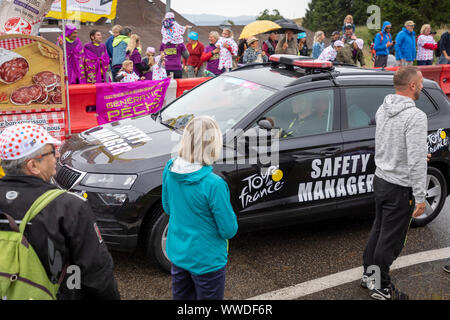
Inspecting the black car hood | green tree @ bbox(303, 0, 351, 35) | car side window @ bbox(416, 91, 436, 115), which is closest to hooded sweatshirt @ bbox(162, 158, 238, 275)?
the black car hood

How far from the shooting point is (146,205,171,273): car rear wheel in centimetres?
424

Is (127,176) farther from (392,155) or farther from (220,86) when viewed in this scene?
(392,155)

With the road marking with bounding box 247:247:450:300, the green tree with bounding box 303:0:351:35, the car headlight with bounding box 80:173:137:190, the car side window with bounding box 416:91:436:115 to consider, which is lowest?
the road marking with bounding box 247:247:450:300

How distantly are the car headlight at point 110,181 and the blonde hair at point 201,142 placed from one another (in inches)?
53.7

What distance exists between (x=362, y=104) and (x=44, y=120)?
4.60m

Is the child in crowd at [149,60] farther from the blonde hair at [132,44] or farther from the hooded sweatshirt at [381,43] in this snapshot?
the hooded sweatshirt at [381,43]

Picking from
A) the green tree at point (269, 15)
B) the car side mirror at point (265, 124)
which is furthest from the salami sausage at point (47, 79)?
the green tree at point (269, 15)

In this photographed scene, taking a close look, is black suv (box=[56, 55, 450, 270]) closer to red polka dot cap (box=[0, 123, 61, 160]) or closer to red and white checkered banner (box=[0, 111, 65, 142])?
red polka dot cap (box=[0, 123, 61, 160])

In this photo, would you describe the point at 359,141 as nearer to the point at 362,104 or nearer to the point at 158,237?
the point at 362,104

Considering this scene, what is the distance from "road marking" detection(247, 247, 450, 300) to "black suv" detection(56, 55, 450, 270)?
0.63 metres

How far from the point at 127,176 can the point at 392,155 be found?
2158mm

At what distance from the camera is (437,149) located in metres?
5.33

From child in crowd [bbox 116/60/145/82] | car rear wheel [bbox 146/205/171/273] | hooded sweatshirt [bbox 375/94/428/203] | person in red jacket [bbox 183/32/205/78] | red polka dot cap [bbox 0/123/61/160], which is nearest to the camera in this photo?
red polka dot cap [bbox 0/123/61/160]

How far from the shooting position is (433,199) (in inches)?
220
